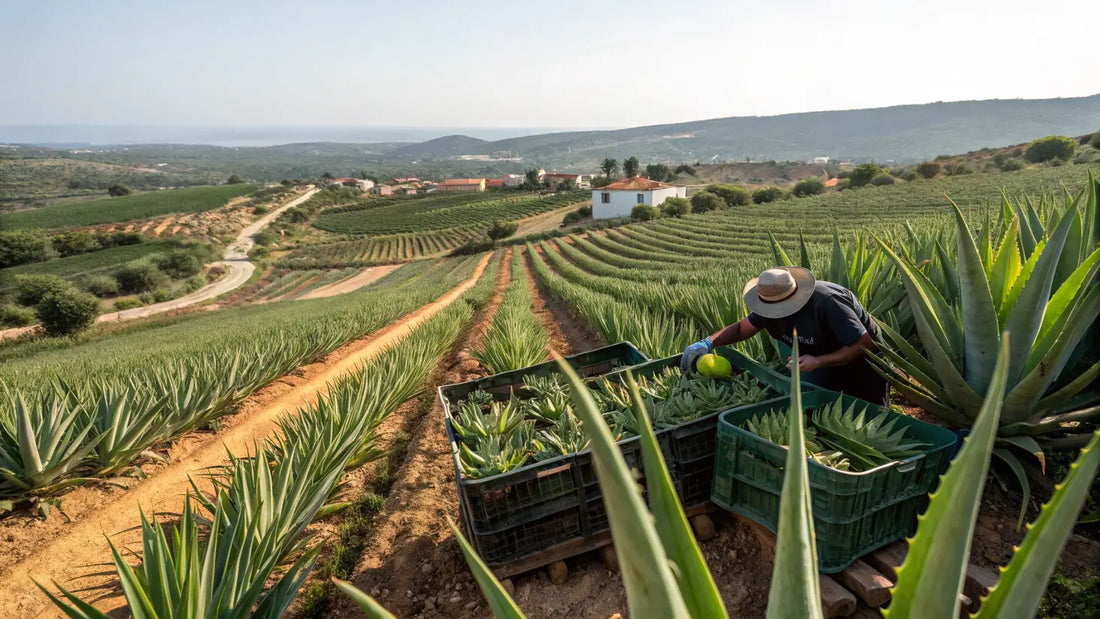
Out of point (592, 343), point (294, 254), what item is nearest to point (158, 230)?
point (294, 254)

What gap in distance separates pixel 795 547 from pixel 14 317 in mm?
44332

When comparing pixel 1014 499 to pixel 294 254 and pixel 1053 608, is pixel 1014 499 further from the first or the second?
pixel 294 254

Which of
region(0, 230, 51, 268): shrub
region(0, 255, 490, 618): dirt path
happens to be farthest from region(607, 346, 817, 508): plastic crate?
region(0, 230, 51, 268): shrub

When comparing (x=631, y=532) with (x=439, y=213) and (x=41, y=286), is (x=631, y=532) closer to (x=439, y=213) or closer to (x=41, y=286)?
(x=41, y=286)

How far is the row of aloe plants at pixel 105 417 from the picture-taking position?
3.89 m

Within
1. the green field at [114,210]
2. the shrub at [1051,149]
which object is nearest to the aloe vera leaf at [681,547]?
the shrub at [1051,149]

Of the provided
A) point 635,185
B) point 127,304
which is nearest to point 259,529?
point 127,304

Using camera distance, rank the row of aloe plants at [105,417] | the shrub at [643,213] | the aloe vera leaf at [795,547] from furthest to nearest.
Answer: the shrub at [643,213]
the row of aloe plants at [105,417]
the aloe vera leaf at [795,547]

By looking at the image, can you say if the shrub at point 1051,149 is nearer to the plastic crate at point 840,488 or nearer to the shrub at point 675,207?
the shrub at point 675,207

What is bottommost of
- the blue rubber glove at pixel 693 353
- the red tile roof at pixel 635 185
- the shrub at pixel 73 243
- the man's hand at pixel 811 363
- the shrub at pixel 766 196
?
the shrub at pixel 73 243

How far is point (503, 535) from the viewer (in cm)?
259

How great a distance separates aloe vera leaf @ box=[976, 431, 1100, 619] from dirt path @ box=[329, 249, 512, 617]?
201 centimetres

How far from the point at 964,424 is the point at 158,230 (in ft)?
289

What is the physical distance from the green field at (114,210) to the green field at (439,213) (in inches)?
898
